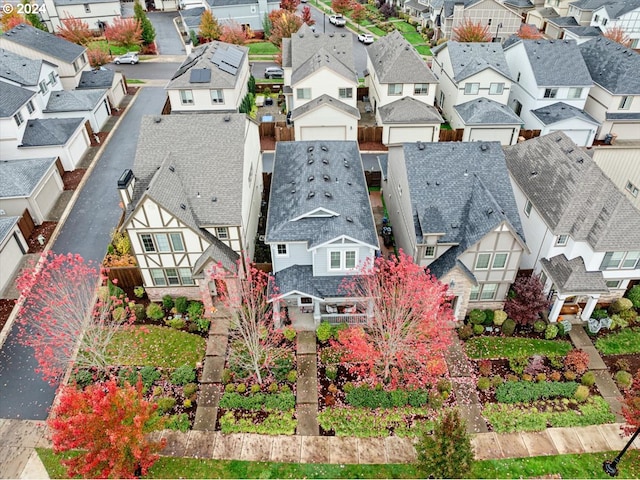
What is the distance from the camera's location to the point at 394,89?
177 feet

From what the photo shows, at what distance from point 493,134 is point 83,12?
81.7 metres

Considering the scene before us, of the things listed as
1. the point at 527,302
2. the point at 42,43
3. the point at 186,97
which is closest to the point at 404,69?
the point at 186,97

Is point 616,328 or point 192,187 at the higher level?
point 192,187

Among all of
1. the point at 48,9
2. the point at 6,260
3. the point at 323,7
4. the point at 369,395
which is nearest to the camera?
the point at 369,395

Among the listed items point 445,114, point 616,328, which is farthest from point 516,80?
point 616,328

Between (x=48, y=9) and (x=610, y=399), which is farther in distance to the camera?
(x=48, y=9)

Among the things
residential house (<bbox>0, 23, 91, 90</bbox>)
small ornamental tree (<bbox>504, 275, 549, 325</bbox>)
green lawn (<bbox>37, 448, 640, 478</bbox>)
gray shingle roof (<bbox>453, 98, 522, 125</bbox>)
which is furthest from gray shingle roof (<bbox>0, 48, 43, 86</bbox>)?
small ornamental tree (<bbox>504, 275, 549, 325</bbox>)

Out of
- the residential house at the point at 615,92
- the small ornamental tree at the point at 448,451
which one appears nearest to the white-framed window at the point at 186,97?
the small ornamental tree at the point at 448,451

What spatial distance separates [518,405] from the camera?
95.3 ft

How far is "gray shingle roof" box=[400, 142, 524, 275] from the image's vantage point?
105ft

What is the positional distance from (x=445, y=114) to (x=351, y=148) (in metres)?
26.3

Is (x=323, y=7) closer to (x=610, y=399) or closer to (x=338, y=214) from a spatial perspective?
(x=338, y=214)

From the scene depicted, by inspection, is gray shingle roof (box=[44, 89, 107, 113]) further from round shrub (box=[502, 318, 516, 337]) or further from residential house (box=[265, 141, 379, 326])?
round shrub (box=[502, 318, 516, 337])

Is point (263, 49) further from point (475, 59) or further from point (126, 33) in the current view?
point (475, 59)
